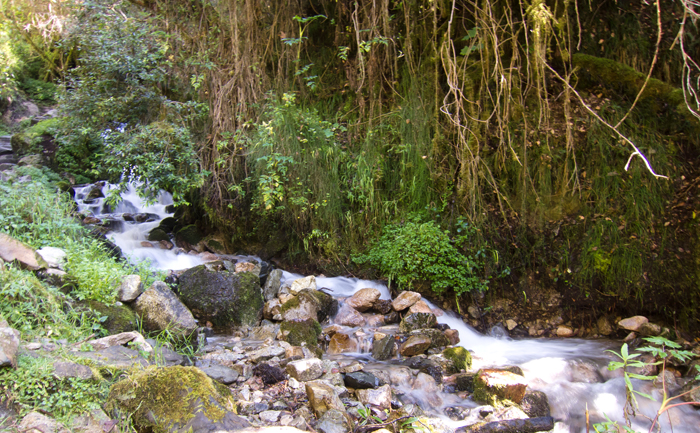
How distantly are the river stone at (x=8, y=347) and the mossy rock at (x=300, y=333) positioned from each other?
2146mm

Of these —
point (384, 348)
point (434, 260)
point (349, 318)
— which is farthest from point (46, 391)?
point (434, 260)

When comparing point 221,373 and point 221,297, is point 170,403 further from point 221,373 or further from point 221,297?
point 221,297

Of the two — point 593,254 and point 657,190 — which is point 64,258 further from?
point 657,190

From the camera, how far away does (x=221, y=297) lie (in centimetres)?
443

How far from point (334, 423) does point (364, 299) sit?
2319 mm

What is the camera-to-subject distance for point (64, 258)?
369 cm

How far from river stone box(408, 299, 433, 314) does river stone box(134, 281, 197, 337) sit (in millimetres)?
2260

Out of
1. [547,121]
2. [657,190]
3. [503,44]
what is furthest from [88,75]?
[657,190]

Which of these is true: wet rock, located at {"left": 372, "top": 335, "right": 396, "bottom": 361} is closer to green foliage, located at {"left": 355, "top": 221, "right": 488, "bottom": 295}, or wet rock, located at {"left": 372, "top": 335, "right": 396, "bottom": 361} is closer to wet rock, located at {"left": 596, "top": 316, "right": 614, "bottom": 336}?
green foliage, located at {"left": 355, "top": 221, "right": 488, "bottom": 295}

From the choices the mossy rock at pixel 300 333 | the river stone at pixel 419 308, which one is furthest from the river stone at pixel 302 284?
the river stone at pixel 419 308

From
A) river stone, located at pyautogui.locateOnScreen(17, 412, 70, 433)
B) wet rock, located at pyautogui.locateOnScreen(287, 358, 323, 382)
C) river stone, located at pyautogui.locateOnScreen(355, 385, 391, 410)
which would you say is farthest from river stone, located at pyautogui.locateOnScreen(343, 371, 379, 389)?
river stone, located at pyautogui.locateOnScreen(17, 412, 70, 433)

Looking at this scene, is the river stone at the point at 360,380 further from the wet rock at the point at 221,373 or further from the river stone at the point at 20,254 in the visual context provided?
the river stone at the point at 20,254

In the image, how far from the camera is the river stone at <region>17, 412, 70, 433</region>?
186 cm

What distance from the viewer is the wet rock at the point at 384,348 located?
3.89 metres
